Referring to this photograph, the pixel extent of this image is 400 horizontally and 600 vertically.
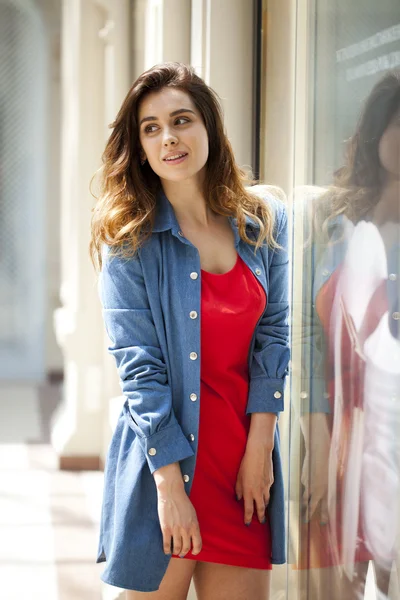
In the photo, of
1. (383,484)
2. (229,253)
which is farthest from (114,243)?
(383,484)

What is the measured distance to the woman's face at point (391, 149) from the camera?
1.75m

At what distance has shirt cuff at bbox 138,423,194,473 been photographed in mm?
1952

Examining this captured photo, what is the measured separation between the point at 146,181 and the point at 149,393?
53 centimetres

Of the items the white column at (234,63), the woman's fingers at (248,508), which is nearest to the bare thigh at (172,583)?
the woman's fingers at (248,508)

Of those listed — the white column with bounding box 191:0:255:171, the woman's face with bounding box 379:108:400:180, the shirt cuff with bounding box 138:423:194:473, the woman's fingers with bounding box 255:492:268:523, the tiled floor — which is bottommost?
the tiled floor

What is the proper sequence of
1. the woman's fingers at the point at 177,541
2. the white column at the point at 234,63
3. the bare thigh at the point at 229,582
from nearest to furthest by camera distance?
the woman's fingers at the point at 177,541 → the bare thigh at the point at 229,582 → the white column at the point at 234,63

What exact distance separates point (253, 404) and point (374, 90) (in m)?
0.75

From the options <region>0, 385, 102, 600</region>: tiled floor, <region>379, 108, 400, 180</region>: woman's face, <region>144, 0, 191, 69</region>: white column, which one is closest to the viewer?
<region>379, 108, 400, 180</region>: woman's face

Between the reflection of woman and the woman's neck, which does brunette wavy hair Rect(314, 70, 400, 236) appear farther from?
the woman's neck

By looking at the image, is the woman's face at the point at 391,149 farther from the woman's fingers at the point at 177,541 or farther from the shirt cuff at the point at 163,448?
the woman's fingers at the point at 177,541

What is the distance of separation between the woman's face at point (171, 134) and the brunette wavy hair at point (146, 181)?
1.0 inches

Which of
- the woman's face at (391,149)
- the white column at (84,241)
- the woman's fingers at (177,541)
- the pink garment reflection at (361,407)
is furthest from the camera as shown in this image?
the white column at (84,241)

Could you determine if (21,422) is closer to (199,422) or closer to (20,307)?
(20,307)

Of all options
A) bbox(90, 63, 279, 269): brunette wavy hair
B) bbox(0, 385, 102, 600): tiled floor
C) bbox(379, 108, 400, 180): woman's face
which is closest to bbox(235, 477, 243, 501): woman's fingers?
bbox(90, 63, 279, 269): brunette wavy hair
